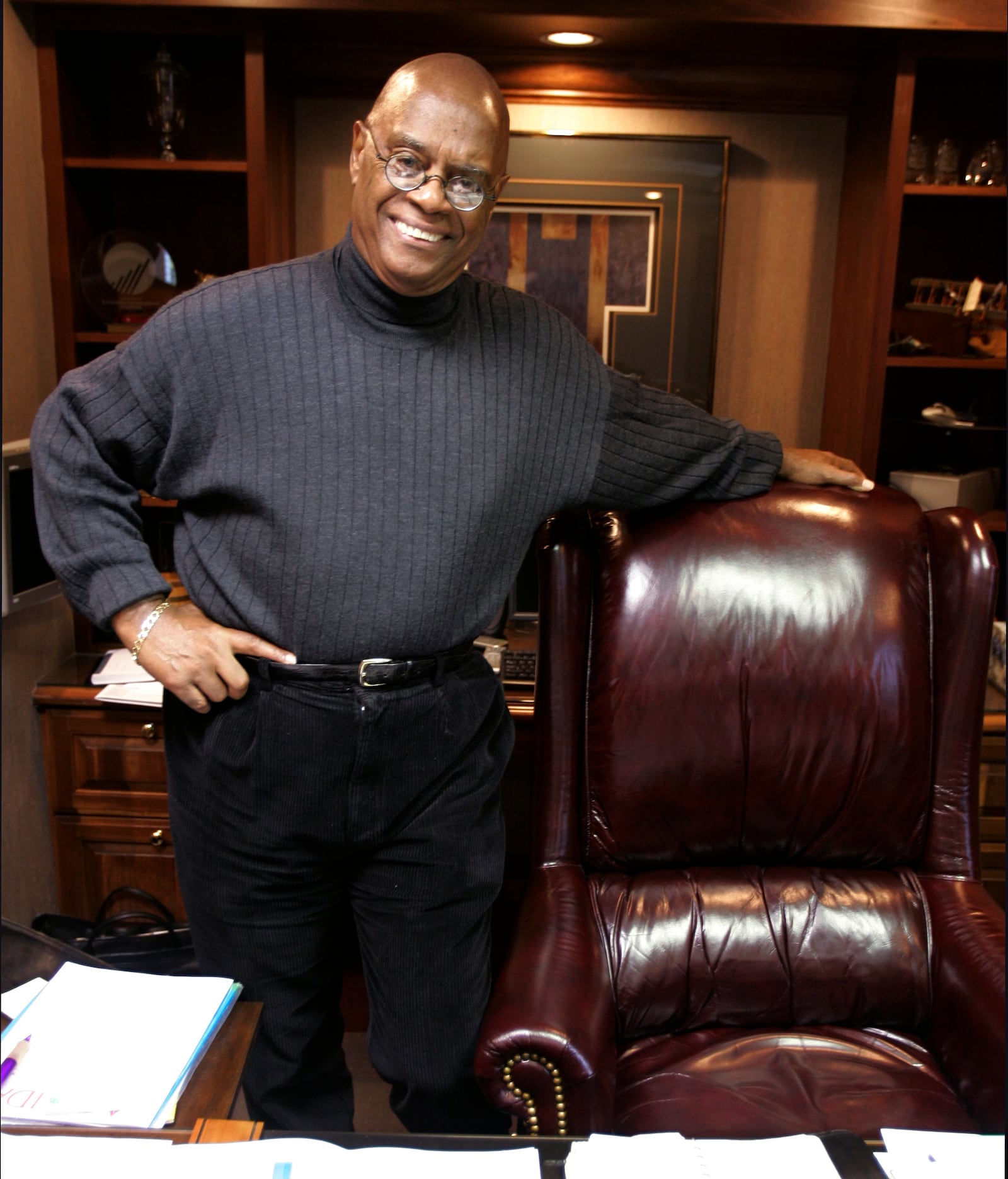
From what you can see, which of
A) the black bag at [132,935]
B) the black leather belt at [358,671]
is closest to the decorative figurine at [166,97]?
the black leather belt at [358,671]

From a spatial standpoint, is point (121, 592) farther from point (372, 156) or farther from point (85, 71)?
point (85, 71)

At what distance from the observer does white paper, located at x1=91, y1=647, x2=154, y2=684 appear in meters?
2.16

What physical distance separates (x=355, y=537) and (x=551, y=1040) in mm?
648

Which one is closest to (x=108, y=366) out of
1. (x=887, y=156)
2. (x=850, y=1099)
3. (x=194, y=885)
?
(x=194, y=885)

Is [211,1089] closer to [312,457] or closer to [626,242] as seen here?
[312,457]

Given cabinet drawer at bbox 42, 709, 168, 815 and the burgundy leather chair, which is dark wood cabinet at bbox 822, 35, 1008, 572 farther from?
cabinet drawer at bbox 42, 709, 168, 815

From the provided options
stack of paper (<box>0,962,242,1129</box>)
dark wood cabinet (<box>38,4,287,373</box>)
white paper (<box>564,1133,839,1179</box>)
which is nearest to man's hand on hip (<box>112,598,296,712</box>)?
stack of paper (<box>0,962,242,1129</box>)

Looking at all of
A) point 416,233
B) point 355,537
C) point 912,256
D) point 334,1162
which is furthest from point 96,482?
point 912,256

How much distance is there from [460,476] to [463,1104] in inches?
36.8

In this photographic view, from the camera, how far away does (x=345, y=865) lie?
1.46m

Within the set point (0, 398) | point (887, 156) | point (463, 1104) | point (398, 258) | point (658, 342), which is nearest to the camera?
point (0, 398)

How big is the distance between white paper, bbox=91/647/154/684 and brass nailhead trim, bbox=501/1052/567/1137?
47.4 inches

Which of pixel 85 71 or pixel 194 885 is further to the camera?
pixel 85 71

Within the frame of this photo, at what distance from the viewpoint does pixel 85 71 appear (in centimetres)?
224
